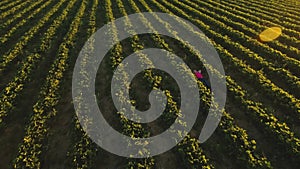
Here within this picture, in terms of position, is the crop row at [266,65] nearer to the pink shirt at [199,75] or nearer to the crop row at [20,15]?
Result: the pink shirt at [199,75]

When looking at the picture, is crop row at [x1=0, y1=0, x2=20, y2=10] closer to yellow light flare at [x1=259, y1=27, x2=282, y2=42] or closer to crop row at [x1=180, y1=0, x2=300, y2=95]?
crop row at [x1=180, y1=0, x2=300, y2=95]

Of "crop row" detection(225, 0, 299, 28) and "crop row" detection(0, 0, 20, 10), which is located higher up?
"crop row" detection(0, 0, 20, 10)

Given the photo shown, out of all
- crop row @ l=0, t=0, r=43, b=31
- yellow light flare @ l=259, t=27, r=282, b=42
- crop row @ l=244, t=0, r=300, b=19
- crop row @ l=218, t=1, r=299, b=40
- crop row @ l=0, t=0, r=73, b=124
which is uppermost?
crop row @ l=0, t=0, r=73, b=124

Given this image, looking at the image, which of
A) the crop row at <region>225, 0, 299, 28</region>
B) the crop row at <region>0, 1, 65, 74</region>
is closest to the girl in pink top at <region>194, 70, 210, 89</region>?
the crop row at <region>0, 1, 65, 74</region>

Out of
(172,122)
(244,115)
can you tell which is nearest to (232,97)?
(244,115)

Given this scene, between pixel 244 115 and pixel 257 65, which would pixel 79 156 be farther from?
pixel 257 65

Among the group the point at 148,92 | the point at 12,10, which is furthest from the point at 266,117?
the point at 12,10

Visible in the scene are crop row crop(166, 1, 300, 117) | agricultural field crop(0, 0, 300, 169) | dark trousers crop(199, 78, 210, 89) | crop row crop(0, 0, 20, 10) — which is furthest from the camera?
crop row crop(0, 0, 20, 10)
